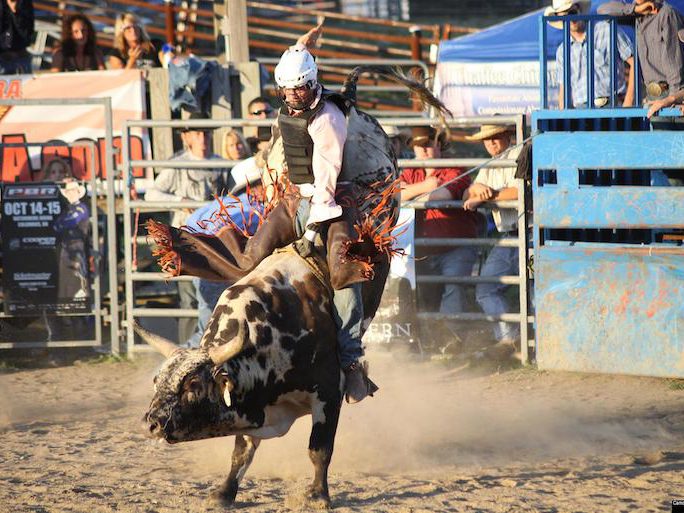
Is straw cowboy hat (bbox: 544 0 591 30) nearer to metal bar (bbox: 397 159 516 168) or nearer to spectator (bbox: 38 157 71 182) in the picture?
metal bar (bbox: 397 159 516 168)

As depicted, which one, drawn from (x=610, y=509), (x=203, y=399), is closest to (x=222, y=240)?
(x=203, y=399)

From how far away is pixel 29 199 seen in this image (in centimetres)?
1021

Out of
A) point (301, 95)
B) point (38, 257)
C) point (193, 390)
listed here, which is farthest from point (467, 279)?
point (193, 390)

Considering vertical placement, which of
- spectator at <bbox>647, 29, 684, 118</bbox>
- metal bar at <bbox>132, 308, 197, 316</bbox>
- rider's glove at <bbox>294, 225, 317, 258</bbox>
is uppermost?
spectator at <bbox>647, 29, 684, 118</bbox>

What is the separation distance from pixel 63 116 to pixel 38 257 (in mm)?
1966

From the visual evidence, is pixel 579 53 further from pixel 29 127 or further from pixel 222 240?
pixel 29 127

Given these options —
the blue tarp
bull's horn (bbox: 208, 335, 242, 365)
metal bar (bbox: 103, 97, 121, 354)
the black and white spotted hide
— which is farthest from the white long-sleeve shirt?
the blue tarp

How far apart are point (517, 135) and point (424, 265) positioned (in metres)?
1.45

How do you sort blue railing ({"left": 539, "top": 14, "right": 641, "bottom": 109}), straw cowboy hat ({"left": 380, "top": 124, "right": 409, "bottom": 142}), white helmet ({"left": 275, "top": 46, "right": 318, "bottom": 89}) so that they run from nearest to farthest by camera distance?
white helmet ({"left": 275, "top": 46, "right": 318, "bottom": 89}) < blue railing ({"left": 539, "top": 14, "right": 641, "bottom": 109}) < straw cowboy hat ({"left": 380, "top": 124, "right": 409, "bottom": 142})

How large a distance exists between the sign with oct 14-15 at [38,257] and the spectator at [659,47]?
16.9 feet

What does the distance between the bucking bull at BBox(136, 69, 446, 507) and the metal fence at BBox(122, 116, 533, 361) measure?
2.97 metres

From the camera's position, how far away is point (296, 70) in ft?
20.5

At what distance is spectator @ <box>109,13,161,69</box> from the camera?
12.6 m

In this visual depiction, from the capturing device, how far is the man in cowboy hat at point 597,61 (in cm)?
941
